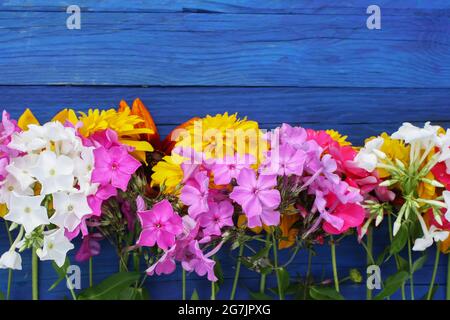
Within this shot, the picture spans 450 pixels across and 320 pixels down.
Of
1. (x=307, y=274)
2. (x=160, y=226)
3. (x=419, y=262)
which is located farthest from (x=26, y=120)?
(x=419, y=262)

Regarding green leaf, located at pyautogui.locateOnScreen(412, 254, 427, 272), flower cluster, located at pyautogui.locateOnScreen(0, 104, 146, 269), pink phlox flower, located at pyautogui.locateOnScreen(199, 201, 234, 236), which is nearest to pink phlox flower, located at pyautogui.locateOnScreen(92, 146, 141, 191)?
flower cluster, located at pyautogui.locateOnScreen(0, 104, 146, 269)

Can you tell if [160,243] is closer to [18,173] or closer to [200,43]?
[18,173]

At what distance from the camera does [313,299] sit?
0.86 metres

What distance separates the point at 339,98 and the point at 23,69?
48 centimetres

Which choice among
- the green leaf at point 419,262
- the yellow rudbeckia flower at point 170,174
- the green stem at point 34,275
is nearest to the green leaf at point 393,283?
the green leaf at point 419,262

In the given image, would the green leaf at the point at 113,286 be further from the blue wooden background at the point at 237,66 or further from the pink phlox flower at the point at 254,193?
the pink phlox flower at the point at 254,193

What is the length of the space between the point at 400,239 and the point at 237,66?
350mm

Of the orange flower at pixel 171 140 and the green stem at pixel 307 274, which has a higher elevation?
the orange flower at pixel 171 140

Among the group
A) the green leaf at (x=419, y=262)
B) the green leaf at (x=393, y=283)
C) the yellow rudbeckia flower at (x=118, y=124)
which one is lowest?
the green leaf at (x=393, y=283)

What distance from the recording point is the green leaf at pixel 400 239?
2.64 feet

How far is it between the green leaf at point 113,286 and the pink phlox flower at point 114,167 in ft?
0.47

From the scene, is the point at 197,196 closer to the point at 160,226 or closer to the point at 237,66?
the point at 160,226

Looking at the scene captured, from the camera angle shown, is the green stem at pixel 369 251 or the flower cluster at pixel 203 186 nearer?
the flower cluster at pixel 203 186

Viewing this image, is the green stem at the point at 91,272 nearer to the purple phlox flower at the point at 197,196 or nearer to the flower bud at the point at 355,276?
the purple phlox flower at the point at 197,196
